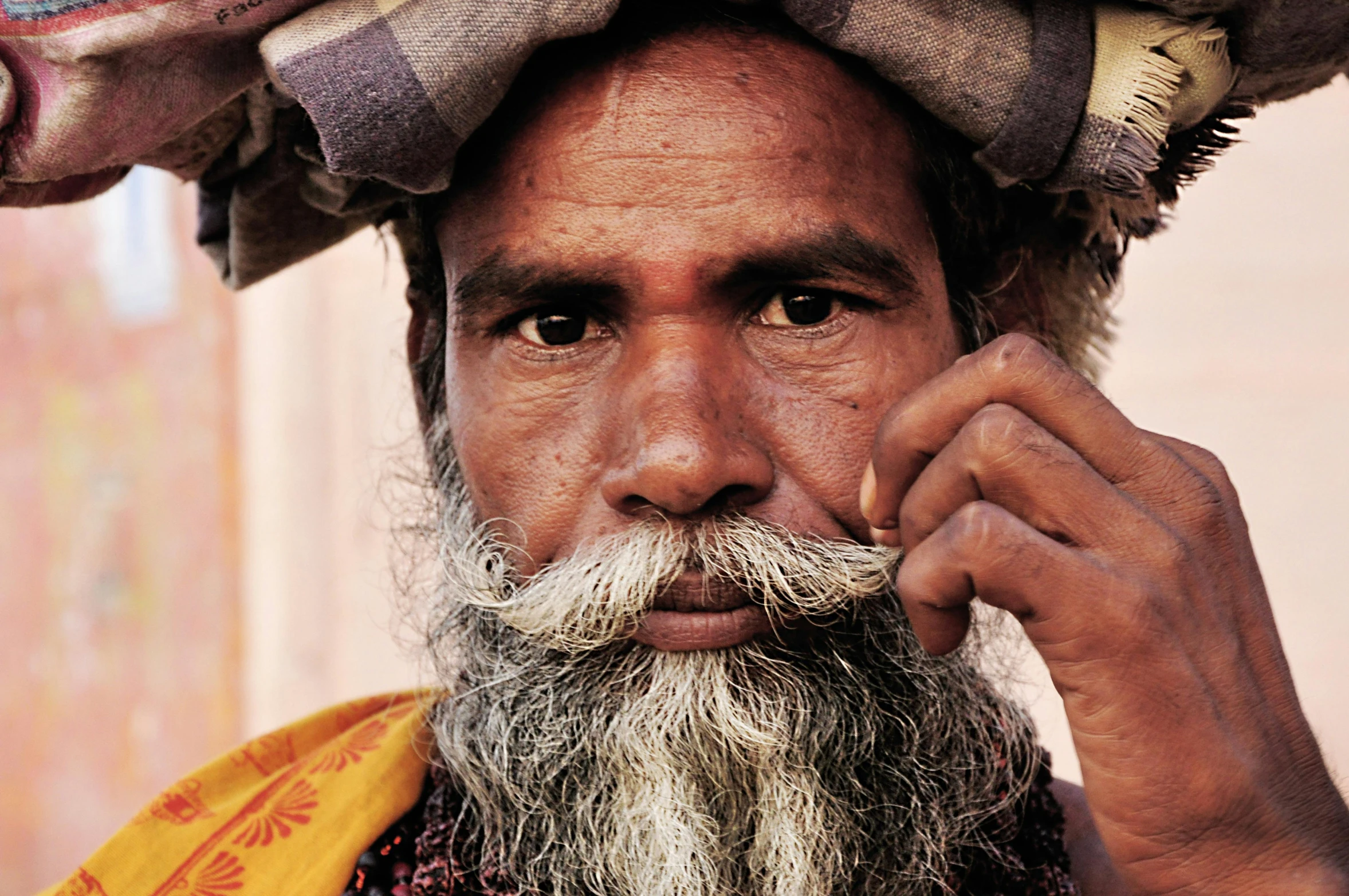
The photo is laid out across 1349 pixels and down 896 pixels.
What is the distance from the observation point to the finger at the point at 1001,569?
144 centimetres

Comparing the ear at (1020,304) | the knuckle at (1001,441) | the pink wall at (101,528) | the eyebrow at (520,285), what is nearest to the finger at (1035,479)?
the knuckle at (1001,441)

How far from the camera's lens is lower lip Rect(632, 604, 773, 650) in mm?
1857

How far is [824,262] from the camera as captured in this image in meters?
1.92

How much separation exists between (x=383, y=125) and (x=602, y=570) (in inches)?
25.0

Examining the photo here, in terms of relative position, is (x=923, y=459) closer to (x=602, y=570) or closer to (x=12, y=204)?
(x=602, y=570)

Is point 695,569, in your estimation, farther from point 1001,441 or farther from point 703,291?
point 1001,441

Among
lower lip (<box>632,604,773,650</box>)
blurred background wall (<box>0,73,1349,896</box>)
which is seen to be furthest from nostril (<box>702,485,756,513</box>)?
blurred background wall (<box>0,73,1349,896</box>)

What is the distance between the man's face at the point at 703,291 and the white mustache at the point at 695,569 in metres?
0.03

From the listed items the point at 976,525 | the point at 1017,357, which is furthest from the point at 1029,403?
the point at 976,525

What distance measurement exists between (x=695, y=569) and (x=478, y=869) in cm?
64

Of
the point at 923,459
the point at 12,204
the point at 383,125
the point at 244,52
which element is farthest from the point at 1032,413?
the point at 12,204

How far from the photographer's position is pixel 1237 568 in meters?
1.53

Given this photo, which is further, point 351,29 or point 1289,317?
point 1289,317

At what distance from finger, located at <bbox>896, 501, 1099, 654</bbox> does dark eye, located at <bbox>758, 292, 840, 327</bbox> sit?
1.80 ft
